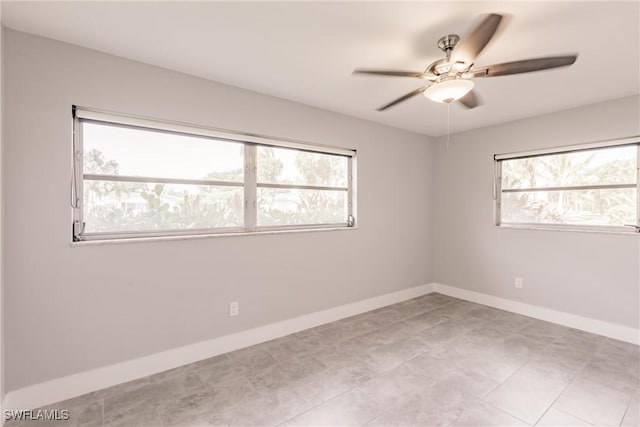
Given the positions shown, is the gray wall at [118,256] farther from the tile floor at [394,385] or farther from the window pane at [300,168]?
the tile floor at [394,385]

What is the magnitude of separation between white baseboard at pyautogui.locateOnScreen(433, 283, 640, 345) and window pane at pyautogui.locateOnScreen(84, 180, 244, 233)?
3328 mm

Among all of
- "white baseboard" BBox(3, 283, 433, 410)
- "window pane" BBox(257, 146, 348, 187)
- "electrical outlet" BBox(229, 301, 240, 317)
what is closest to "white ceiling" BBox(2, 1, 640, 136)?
"window pane" BBox(257, 146, 348, 187)

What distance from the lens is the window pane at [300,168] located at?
2.94 meters

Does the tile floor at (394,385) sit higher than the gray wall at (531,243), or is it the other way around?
the gray wall at (531,243)

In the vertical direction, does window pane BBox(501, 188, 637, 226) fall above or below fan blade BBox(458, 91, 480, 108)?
below

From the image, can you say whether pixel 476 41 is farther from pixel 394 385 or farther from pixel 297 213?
pixel 394 385

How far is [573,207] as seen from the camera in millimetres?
3285

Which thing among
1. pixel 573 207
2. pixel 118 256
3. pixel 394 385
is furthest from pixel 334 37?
pixel 573 207

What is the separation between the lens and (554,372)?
229 cm

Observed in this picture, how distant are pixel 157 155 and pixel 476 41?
7.73 feet

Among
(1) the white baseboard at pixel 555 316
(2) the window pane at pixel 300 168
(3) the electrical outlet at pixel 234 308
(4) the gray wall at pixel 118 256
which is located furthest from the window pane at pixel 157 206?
(1) the white baseboard at pixel 555 316

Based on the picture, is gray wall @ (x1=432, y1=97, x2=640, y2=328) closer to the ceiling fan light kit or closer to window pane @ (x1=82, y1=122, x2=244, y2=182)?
the ceiling fan light kit

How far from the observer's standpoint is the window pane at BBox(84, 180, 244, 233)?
213 cm

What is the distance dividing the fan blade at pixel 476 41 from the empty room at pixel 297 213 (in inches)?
0.5
